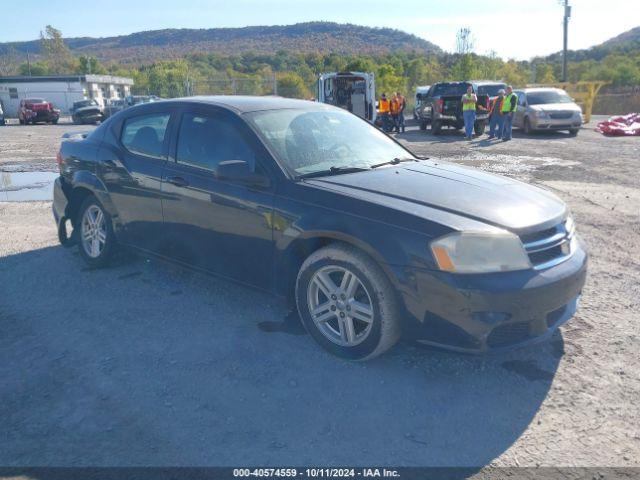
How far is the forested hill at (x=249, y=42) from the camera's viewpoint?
146625 mm

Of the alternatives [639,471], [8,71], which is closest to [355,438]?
[639,471]

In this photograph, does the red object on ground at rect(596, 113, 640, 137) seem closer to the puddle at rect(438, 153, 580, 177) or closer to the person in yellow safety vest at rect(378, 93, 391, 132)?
the puddle at rect(438, 153, 580, 177)

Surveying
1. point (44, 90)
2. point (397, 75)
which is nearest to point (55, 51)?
point (44, 90)

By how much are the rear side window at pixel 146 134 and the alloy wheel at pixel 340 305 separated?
1.88 meters

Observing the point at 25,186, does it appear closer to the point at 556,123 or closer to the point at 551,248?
the point at 551,248

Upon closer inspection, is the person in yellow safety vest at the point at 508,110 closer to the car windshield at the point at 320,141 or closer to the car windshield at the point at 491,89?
the car windshield at the point at 491,89

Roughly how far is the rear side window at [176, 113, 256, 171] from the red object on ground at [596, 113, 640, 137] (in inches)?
715

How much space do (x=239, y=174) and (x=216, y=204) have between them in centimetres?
42

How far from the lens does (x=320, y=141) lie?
432 cm

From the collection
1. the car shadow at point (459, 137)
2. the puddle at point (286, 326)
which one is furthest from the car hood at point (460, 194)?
the car shadow at point (459, 137)

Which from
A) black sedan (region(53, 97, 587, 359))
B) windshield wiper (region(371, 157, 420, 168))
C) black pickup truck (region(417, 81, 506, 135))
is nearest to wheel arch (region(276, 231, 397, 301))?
black sedan (region(53, 97, 587, 359))

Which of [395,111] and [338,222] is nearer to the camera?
[338,222]

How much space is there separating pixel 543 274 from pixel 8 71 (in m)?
117

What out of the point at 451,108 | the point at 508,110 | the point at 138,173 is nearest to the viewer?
the point at 138,173
